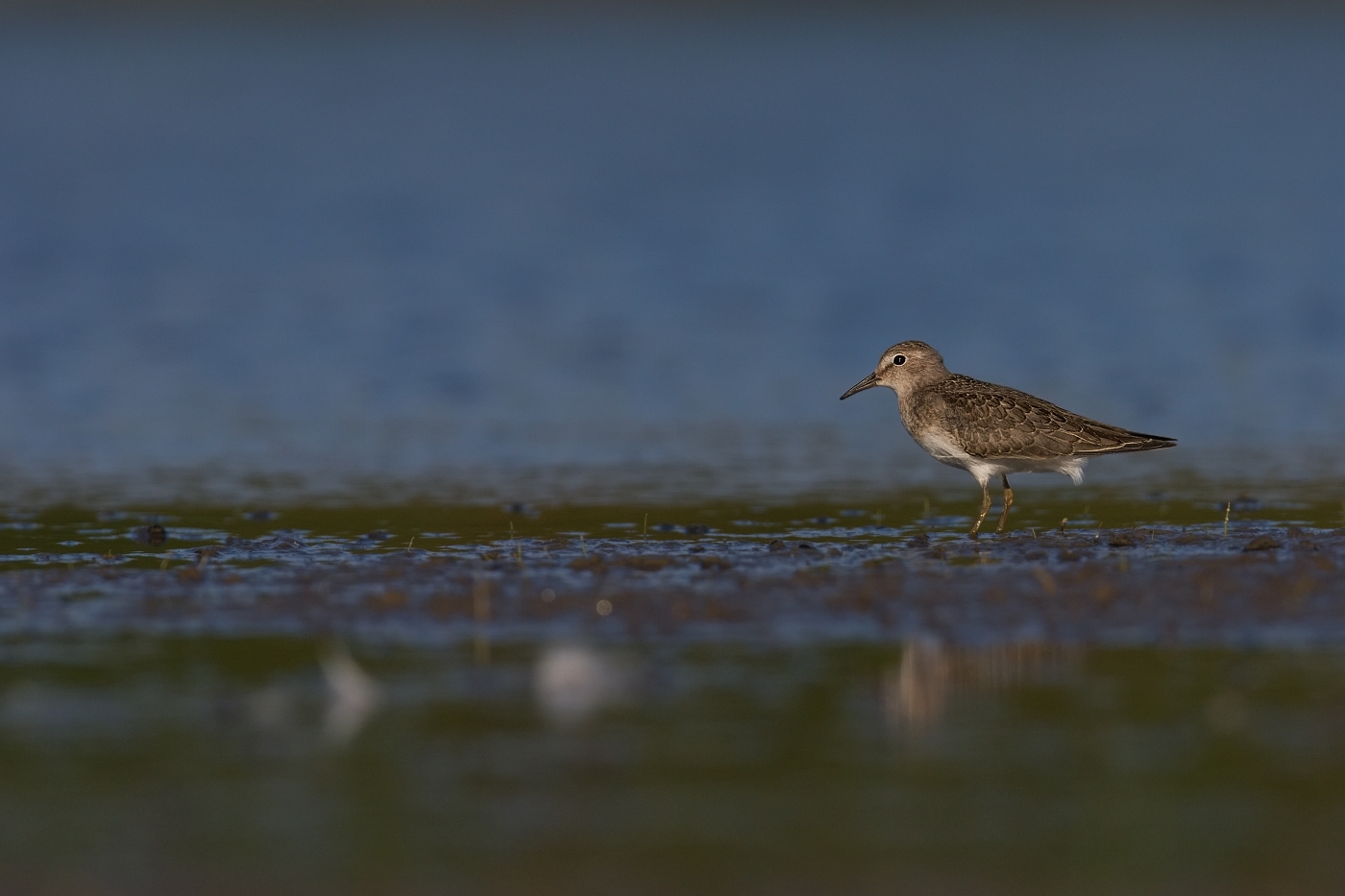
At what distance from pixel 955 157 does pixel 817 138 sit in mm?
5650

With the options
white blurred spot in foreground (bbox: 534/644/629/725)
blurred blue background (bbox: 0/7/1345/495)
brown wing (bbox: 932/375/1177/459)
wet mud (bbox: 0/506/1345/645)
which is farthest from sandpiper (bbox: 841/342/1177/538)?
white blurred spot in foreground (bbox: 534/644/629/725)

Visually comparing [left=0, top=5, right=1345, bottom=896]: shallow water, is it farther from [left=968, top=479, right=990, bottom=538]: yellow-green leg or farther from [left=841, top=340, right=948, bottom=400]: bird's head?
[left=841, top=340, right=948, bottom=400]: bird's head

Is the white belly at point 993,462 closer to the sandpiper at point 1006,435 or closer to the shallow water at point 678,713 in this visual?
the sandpiper at point 1006,435

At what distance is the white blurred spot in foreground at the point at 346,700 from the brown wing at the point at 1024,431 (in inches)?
248

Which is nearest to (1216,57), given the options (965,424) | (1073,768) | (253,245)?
(253,245)

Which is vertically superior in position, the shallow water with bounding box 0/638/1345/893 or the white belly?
the white belly

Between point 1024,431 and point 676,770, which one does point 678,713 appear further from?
point 1024,431

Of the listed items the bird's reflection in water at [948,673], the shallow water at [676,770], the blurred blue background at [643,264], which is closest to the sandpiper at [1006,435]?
the blurred blue background at [643,264]

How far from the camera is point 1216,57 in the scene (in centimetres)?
7850

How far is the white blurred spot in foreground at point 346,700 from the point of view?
29.5 feet

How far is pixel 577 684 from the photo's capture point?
9.54 meters

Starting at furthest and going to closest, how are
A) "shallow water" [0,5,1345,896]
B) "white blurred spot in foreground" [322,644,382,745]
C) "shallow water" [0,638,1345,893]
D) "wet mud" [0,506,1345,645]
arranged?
1. "wet mud" [0,506,1345,645]
2. "white blurred spot in foreground" [322,644,382,745]
3. "shallow water" [0,5,1345,896]
4. "shallow water" [0,638,1345,893]

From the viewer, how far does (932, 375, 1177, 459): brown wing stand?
48.3 feet

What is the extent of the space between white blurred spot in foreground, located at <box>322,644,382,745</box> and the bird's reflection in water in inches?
95.5
